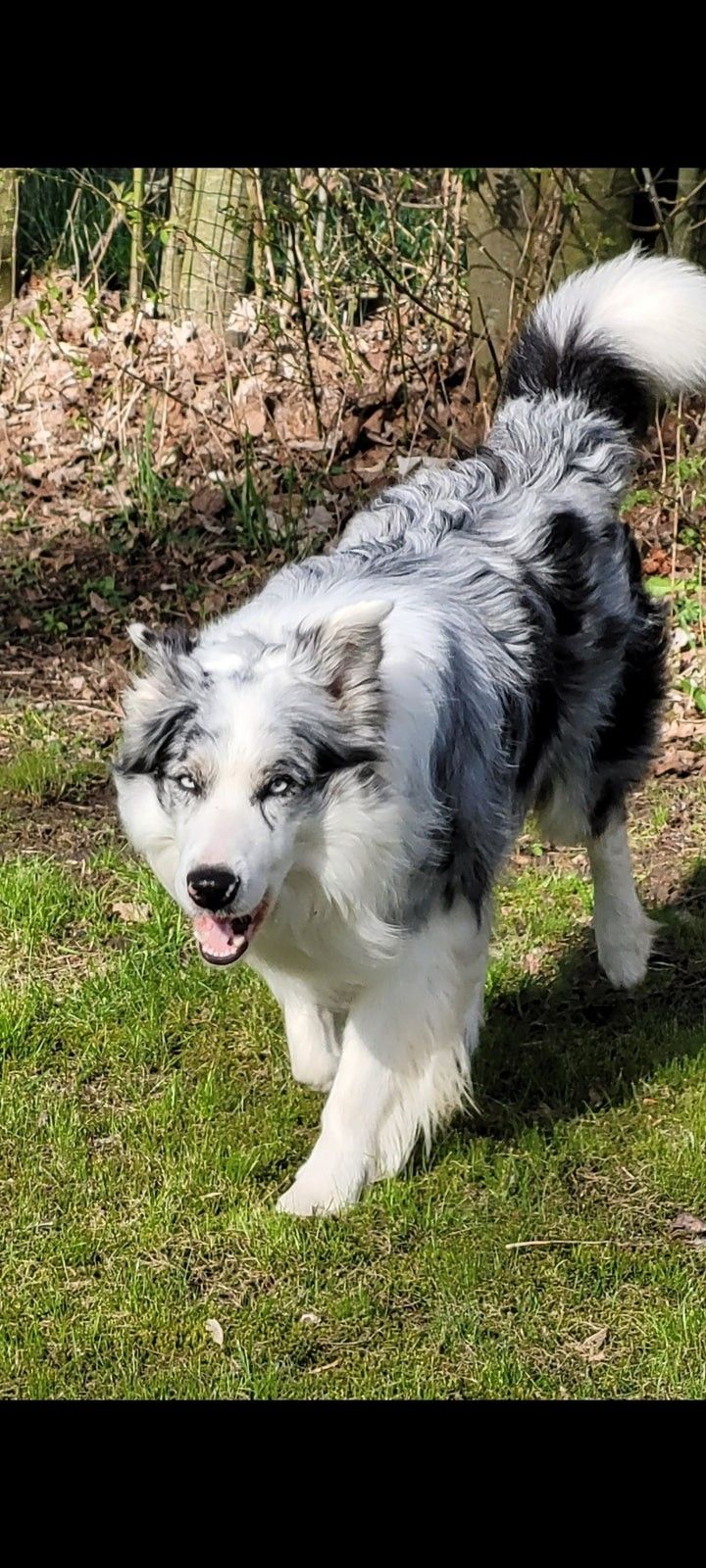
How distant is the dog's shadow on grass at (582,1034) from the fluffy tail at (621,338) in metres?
1.83

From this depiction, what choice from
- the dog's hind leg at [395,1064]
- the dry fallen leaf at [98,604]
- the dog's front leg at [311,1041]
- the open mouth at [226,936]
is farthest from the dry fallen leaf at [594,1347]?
the dry fallen leaf at [98,604]

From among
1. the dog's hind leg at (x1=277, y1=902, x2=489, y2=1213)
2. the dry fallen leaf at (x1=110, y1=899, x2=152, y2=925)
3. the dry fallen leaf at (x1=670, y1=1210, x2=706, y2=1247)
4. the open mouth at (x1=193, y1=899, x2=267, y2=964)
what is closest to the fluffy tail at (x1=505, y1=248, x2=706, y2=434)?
the dog's hind leg at (x1=277, y1=902, x2=489, y2=1213)

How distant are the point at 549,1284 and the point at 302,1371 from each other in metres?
0.69

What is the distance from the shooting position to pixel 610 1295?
4.11 meters

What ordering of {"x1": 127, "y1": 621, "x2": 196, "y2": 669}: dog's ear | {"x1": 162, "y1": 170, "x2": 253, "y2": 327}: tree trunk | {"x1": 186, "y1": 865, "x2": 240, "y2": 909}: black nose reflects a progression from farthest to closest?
1. {"x1": 162, "y1": 170, "x2": 253, "y2": 327}: tree trunk
2. {"x1": 127, "y1": 621, "x2": 196, "y2": 669}: dog's ear
3. {"x1": 186, "y1": 865, "x2": 240, "y2": 909}: black nose

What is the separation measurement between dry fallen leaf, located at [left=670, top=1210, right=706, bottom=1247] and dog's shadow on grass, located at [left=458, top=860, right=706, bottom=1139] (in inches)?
21.1

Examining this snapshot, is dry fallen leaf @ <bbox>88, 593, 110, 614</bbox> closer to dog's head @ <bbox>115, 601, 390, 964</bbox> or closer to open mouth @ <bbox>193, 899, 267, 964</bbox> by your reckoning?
dog's head @ <bbox>115, 601, 390, 964</bbox>

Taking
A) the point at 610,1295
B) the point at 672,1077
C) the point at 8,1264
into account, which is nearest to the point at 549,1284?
the point at 610,1295

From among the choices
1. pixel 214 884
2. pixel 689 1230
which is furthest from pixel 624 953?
pixel 214 884

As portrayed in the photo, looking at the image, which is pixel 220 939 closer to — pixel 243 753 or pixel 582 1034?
pixel 243 753

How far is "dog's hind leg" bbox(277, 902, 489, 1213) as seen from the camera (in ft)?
14.0

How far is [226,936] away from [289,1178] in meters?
1.14

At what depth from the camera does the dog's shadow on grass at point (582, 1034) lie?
16.1 ft

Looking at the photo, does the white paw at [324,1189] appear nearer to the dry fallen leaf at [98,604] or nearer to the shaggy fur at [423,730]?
the shaggy fur at [423,730]
